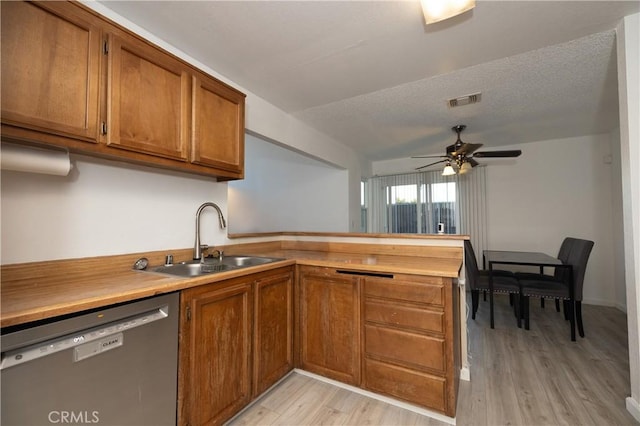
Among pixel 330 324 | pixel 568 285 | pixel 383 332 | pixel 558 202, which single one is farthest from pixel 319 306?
pixel 558 202

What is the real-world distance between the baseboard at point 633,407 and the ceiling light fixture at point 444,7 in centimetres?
252

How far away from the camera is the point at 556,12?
5.13 ft

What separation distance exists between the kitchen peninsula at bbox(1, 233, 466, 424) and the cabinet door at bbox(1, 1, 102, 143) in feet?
2.26

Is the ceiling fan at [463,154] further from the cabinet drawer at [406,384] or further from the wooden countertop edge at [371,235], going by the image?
the cabinet drawer at [406,384]

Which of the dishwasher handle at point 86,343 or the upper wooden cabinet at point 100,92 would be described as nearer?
the dishwasher handle at point 86,343

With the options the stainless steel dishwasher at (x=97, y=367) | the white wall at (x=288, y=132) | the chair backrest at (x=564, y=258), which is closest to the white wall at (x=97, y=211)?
the stainless steel dishwasher at (x=97, y=367)

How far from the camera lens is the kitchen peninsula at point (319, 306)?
125cm

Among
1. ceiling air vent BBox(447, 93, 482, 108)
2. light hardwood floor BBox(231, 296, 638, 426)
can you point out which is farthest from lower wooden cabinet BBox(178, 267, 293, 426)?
ceiling air vent BBox(447, 93, 482, 108)

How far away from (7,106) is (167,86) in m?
0.70

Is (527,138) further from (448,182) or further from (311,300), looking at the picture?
(311,300)

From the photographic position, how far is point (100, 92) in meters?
1.26

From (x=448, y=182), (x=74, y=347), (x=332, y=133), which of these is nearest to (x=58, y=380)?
(x=74, y=347)

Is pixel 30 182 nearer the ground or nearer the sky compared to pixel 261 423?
nearer the sky

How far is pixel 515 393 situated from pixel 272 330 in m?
1.78
